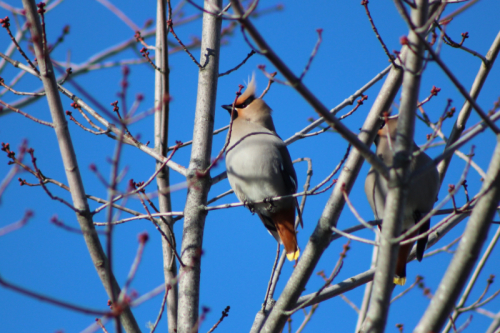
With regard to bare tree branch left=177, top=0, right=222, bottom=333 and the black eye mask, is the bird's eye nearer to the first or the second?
the black eye mask

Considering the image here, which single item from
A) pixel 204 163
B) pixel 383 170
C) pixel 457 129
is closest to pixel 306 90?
pixel 383 170

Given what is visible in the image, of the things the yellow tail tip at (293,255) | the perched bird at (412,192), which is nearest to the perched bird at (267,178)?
the yellow tail tip at (293,255)

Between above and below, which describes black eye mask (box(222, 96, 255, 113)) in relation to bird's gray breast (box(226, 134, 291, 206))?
above

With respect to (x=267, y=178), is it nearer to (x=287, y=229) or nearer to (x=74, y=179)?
(x=287, y=229)

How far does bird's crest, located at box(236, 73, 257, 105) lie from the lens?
4531mm

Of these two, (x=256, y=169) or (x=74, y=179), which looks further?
Result: (x=256, y=169)

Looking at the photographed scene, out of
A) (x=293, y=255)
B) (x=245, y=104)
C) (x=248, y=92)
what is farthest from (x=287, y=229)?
(x=248, y=92)

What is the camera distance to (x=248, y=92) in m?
4.56

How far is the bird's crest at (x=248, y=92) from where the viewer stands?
4.53m

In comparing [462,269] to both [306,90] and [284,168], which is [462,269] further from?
[284,168]

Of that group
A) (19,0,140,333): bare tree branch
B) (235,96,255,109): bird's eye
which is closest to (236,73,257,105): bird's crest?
(235,96,255,109): bird's eye

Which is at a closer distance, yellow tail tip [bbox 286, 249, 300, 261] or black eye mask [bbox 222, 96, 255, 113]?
yellow tail tip [bbox 286, 249, 300, 261]

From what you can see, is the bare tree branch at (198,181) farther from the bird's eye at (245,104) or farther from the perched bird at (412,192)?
the bird's eye at (245,104)

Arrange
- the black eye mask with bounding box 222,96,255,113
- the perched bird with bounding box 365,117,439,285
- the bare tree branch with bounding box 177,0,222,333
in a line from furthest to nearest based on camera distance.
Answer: the black eye mask with bounding box 222,96,255,113 < the perched bird with bounding box 365,117,439,285 < the bare tree branch with bounding box 177,0,222,333
